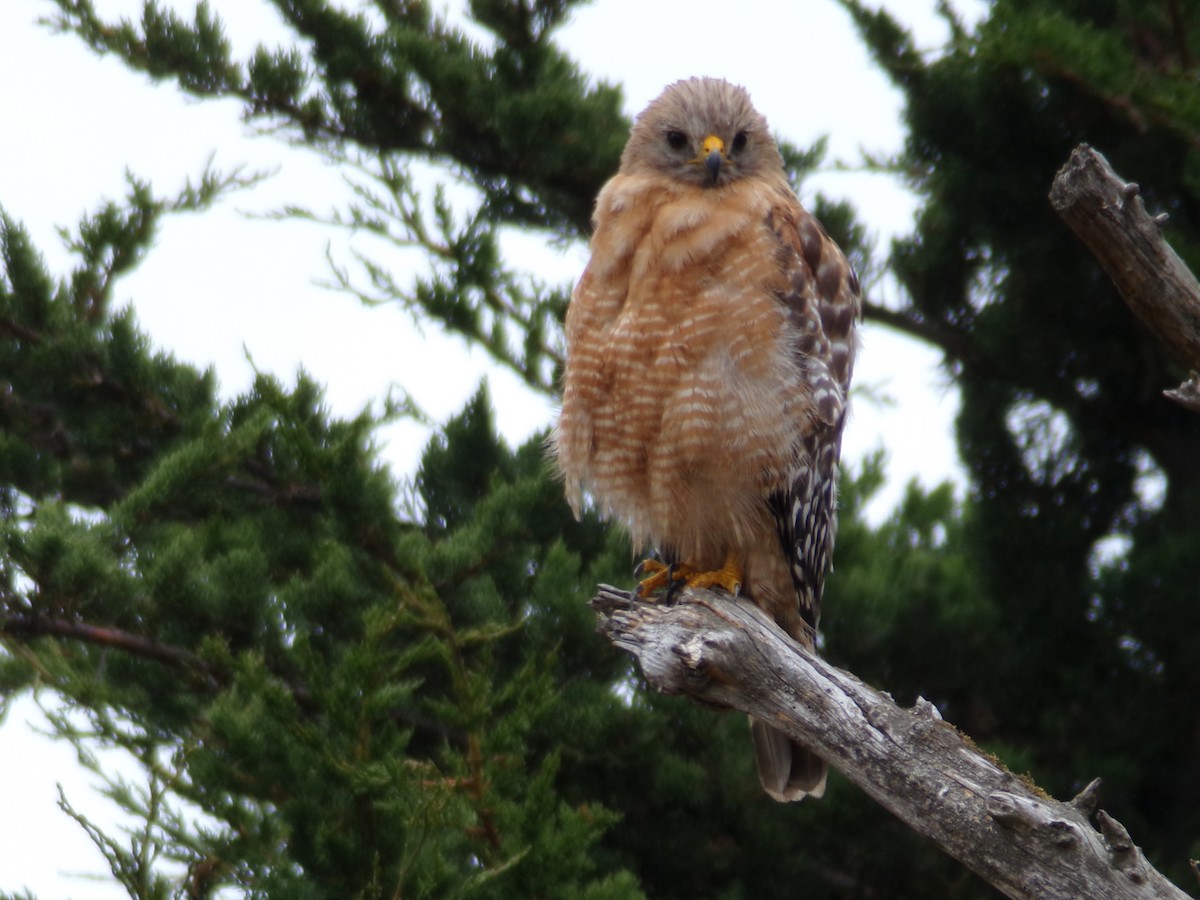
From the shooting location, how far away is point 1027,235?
650cm

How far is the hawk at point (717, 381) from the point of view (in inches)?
171

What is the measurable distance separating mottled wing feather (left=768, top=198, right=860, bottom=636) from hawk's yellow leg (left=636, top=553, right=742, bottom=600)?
174 millimetres

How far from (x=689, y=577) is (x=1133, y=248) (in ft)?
5.53

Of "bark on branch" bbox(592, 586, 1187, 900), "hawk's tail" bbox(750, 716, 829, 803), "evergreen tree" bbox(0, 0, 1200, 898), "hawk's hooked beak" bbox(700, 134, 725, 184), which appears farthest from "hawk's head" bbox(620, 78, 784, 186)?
"hawk's tail" bbox(750, 716, 829, 803)

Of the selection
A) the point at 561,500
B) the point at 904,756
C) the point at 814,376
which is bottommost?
the point at 904,756

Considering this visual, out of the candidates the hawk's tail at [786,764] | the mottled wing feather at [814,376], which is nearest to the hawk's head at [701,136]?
the mottled wing feather at [814,376]

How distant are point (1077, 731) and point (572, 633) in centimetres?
240

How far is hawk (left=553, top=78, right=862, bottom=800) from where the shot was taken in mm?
4332

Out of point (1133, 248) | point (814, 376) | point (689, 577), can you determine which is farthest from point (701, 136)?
point (1133, 248)

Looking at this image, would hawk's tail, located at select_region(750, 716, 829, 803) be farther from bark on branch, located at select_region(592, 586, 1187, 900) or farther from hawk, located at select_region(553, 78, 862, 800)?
bark on branch, located at select_region(592, 586, 1187, 900)

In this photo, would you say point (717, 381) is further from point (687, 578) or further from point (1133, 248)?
point (1133, 248)

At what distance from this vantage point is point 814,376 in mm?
4465

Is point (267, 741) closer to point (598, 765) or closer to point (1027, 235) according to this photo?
point (598, 765)

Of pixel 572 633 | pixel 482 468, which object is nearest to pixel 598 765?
pixel 572 633
